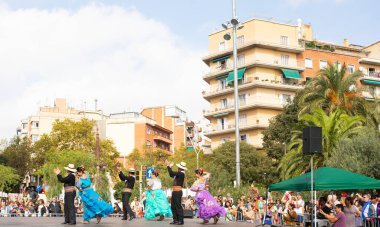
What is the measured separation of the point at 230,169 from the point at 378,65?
2982cm

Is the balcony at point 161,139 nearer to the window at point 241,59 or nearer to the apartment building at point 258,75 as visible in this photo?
the apartment building at point 258,75

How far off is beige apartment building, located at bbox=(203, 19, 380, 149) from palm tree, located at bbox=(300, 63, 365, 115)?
28.4m

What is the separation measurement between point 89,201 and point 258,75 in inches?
2376

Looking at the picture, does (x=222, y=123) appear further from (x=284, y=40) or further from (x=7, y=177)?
(x=7, y=177)

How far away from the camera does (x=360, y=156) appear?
34.7 m

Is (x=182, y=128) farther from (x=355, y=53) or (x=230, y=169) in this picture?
(x=230, y=169)

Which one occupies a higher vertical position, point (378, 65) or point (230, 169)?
point (378, 65)

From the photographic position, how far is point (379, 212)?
21.6 m

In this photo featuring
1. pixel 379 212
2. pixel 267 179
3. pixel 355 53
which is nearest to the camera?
pixel 379 212

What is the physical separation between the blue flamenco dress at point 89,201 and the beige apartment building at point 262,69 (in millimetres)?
57439

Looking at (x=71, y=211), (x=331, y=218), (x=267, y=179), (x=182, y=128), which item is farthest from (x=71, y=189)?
(x=182, y=128)

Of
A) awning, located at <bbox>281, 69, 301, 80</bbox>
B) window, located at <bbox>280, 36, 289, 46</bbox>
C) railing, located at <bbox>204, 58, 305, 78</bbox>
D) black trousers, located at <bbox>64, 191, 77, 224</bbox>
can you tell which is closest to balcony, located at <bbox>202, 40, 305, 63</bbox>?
window, located at <bbox>280, 36, 289, 46</bbox>

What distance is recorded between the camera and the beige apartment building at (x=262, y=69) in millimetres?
76938

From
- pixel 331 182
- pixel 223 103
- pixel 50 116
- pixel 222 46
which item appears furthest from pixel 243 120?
pixel 331 182
